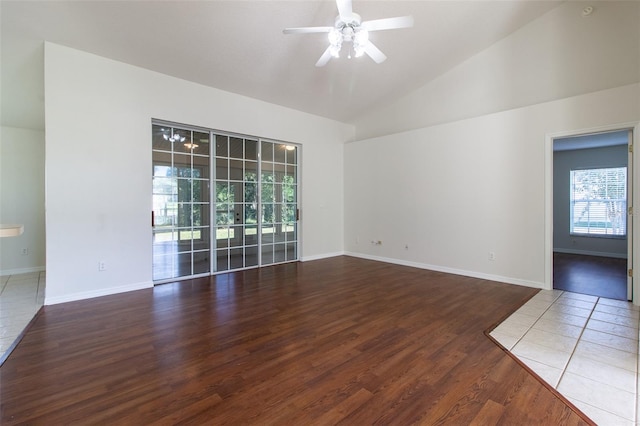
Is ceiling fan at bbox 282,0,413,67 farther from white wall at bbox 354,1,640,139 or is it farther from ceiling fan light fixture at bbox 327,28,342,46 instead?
white wall at bbox 354,1,640,139

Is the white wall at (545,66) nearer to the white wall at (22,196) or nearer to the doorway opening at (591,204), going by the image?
the doorway opening at (591,204)

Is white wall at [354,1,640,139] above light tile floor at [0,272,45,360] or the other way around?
above

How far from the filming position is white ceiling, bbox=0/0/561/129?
3.22 metres

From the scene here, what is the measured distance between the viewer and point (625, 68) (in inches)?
147

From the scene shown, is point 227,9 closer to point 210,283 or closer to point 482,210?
point 210,283

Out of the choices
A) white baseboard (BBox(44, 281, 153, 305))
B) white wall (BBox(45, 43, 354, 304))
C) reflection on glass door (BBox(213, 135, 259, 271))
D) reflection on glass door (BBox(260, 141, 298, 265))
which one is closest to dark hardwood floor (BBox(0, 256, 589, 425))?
white baseboard (BBox(44, 281, 153, 305))

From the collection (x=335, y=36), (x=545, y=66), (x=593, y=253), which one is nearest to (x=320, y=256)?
(x=335, y=36)

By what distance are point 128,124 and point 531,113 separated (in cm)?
581

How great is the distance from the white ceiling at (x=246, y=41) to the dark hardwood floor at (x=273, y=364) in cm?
320

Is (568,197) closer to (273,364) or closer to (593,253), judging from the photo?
(593,253)

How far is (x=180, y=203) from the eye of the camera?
469 cm

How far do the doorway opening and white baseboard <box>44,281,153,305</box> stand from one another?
7.13 meters

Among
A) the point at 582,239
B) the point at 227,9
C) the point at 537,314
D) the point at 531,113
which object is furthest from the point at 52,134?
the point at 582,239

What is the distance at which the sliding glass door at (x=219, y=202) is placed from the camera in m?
4.57
